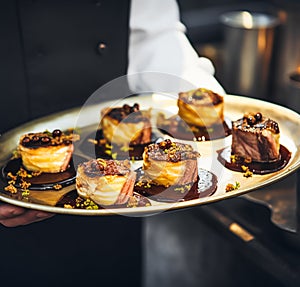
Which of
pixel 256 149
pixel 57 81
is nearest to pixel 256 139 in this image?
pixel 256 149

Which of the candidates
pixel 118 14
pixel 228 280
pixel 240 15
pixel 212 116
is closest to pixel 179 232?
pixel 228 280

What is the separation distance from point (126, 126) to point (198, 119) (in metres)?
0.41

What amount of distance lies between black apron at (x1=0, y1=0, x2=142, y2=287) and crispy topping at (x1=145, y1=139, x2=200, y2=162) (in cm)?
87

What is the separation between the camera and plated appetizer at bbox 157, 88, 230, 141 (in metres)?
2.54

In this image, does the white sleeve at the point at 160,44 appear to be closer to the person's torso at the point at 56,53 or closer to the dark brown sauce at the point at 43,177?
the person's torso at the point at 56,53

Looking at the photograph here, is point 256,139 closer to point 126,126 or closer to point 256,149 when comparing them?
point 256,149

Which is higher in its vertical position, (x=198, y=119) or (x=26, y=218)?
(x=198, y=119)

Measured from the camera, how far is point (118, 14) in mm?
2834

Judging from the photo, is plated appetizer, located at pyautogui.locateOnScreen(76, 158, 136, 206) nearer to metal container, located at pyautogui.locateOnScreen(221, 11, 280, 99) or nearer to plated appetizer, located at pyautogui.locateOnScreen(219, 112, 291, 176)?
plated appetizer, located at pyautogui.locateOnScreen(219, 112, 291, 176)

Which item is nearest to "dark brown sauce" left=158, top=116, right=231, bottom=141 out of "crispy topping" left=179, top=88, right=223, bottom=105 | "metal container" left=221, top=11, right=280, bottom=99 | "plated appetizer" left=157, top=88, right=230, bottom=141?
"plated appetizer" left=157, top=88, right=230, bottom=141

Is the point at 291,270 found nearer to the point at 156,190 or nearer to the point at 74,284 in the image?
the point at 156,190

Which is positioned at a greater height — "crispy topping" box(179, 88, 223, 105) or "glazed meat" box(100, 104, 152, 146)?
"crispy topping" box(179, 88, 223, 105)

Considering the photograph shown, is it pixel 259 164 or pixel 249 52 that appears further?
pixel 249 52

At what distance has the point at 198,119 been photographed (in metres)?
2.60
